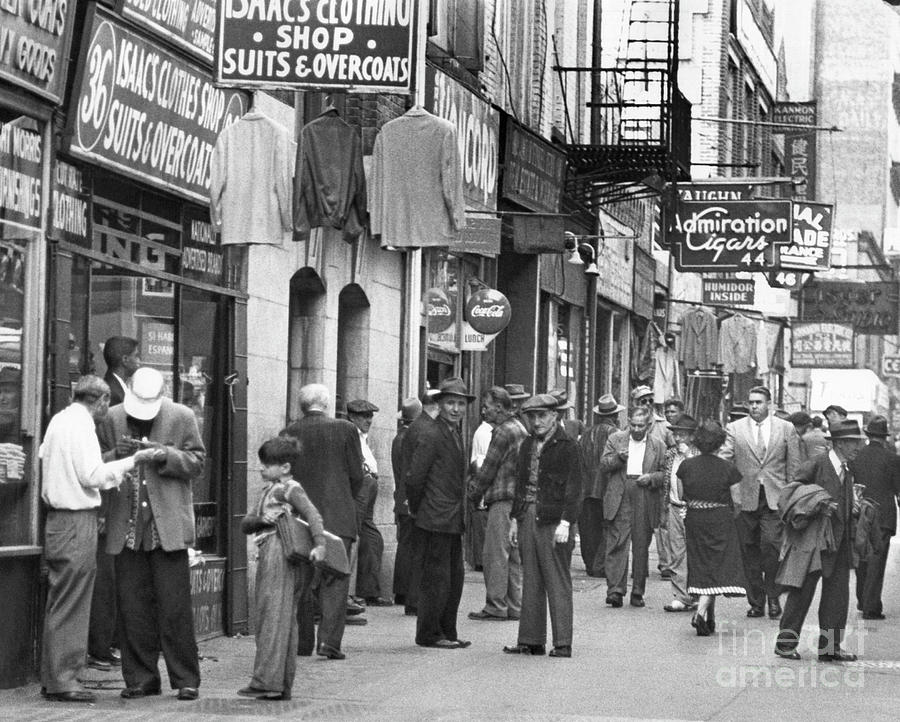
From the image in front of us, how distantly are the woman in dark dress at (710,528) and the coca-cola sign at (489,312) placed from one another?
611 cm

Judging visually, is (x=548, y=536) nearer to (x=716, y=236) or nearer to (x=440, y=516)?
(x=440, y=516)

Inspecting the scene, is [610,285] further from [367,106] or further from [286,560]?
[286,560]

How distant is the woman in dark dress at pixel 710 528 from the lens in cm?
1606

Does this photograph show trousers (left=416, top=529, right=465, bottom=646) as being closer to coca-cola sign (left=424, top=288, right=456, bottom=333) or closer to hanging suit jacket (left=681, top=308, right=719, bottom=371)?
coca-cola sign (left=424, top=288, right=456, bottom=333)

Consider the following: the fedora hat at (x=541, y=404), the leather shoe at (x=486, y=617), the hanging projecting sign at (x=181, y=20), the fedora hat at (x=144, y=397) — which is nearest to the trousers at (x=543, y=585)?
the fedora hat at (x=541, y=404)

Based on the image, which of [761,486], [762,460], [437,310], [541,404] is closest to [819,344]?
[437,310]

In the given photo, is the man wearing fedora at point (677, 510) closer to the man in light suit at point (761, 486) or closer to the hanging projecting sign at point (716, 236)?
the man in light suit at point (761, 486)

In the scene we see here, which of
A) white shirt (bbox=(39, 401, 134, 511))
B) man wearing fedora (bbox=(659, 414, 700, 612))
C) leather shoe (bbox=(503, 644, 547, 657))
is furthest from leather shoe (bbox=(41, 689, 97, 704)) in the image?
man wearing fedora (bbox=(659, 414, 700, 612))

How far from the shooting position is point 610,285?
104 feet

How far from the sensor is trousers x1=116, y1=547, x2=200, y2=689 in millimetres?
11180

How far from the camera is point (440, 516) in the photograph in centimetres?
1430

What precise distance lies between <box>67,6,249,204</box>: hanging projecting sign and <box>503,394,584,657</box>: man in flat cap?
Result: 2993 millimetres

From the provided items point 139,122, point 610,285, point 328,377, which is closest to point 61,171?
point 139,122

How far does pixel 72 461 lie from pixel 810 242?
20929mm
